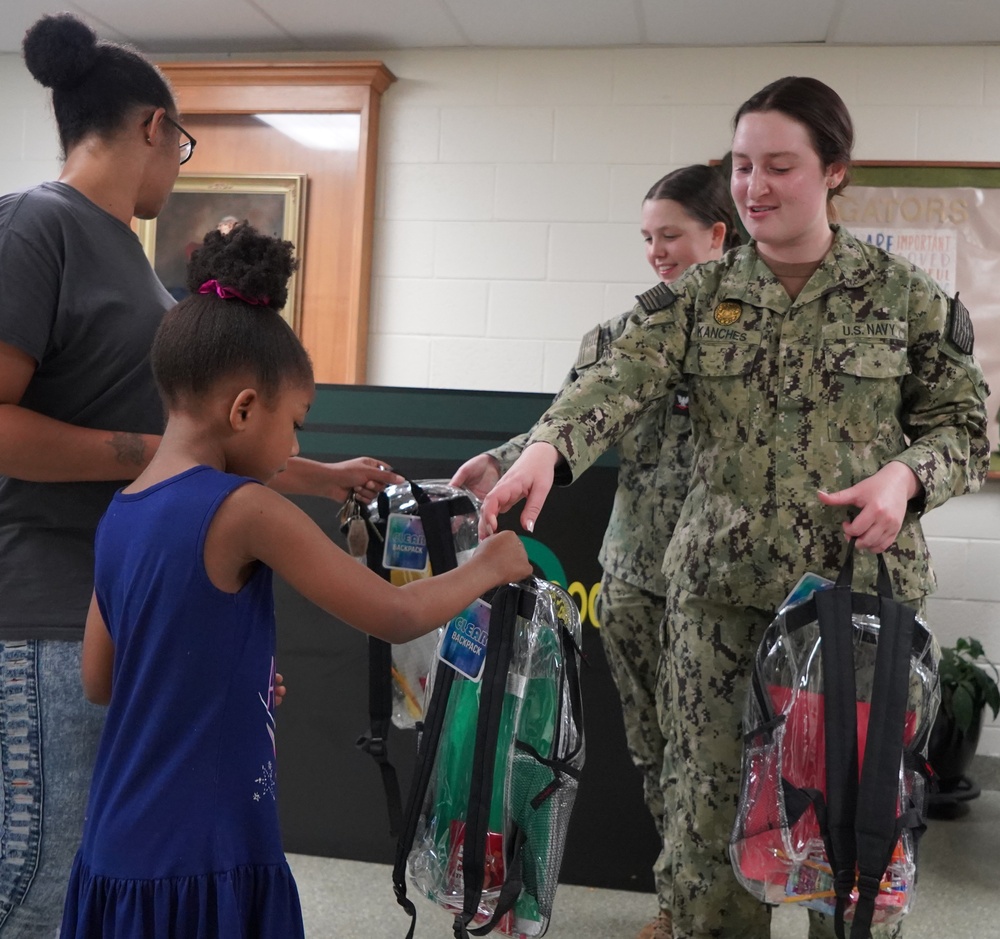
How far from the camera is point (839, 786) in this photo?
137 centimetres

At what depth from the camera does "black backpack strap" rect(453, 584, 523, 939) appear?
140 centimetres

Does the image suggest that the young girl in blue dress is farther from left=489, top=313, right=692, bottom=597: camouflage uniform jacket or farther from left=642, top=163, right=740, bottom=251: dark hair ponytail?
left=642, top=163, right=740, bottom=251: dark hair ponytail

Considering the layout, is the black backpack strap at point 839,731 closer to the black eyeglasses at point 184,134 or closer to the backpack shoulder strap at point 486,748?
the backpack shoulder strap at point 486,748

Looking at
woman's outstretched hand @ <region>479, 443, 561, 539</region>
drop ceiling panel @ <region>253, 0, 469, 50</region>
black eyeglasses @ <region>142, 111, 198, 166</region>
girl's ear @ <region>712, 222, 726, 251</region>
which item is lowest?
woman's outstretched hand @ <region>479, 443, 561, 539</region>

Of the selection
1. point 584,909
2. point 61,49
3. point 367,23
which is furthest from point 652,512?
point 367,23

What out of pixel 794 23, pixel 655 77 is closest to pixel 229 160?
pixel 655 77

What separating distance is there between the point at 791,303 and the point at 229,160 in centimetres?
338

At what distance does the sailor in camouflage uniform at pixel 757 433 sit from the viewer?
61.2 inches

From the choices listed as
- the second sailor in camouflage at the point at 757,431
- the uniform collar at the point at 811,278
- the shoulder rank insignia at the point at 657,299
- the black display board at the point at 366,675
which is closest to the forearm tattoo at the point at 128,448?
the second sailor in camouflage at the point at 757,431

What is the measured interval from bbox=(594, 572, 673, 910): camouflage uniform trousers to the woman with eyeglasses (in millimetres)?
1173

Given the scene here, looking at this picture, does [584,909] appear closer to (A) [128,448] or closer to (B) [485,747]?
(B) [485,747]

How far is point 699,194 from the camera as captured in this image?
92.5 inches

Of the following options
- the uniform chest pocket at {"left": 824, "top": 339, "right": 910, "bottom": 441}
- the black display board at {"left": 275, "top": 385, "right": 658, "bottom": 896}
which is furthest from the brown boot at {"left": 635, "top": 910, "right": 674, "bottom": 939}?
the uniform chest pocket at {"left": 824, "top": 339, "right": 910, "bottom": 441}

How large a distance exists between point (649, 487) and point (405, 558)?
696 mm
